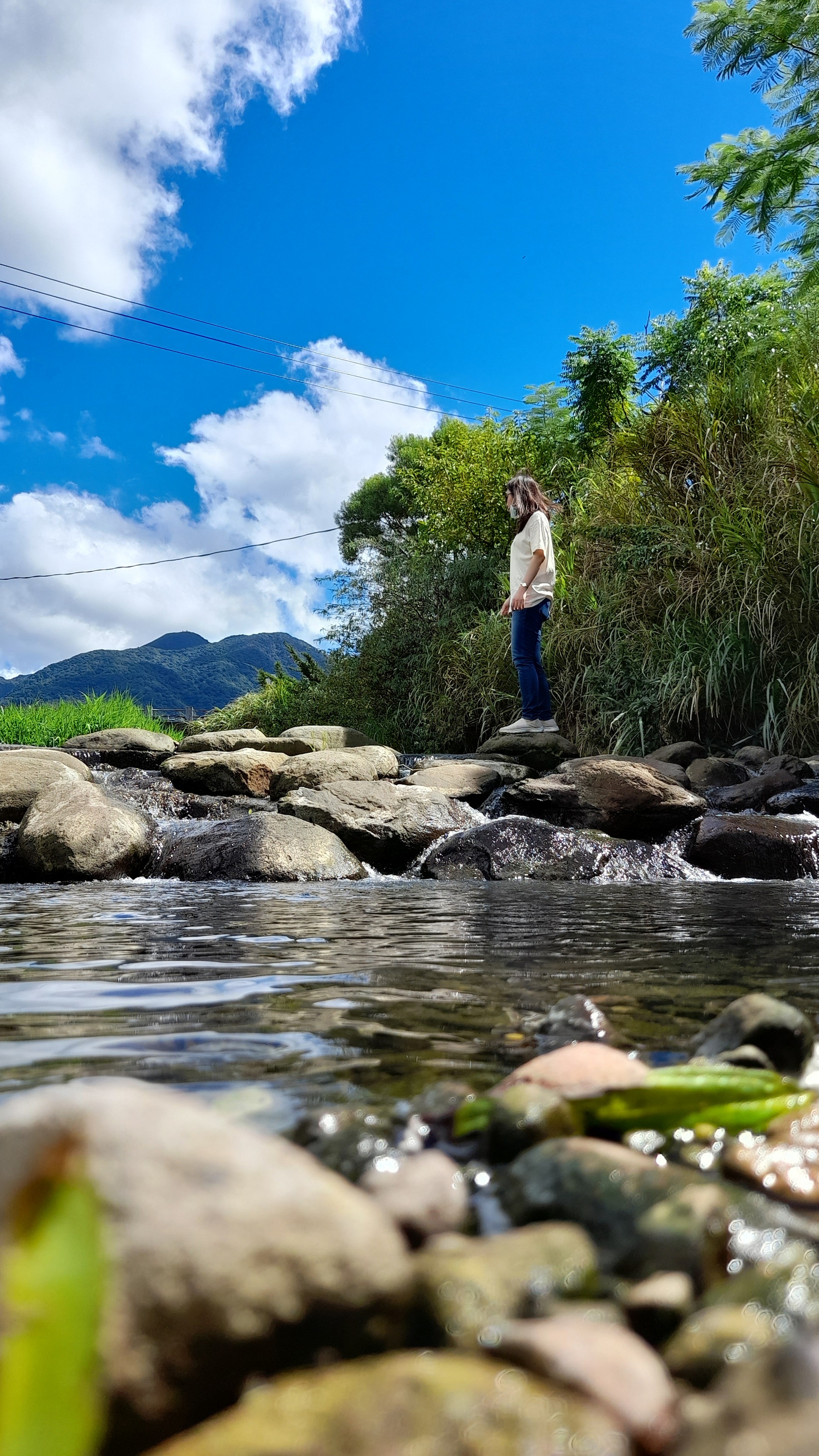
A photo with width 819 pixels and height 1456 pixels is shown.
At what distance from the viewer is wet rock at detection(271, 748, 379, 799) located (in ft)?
24.3

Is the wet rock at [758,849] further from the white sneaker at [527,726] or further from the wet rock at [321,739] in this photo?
the wet rock at [321,739]

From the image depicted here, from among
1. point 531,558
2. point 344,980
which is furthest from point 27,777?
point 344,980

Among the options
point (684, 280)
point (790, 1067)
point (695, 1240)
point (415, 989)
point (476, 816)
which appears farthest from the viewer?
point (684, 280)

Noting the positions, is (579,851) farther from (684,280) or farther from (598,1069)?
(684,280)

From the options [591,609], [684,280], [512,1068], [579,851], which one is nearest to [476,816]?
[579,851]

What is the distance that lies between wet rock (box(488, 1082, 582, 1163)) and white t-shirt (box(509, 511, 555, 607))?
24.4 feet

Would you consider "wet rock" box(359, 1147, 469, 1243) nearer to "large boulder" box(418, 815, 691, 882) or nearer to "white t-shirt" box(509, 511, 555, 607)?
"large boulder" box(418, 815, 691, 882)

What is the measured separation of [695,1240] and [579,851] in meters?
4.93

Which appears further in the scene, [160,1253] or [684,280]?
[684,280]

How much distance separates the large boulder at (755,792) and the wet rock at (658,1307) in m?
6.12

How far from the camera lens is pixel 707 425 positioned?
992 centimetres

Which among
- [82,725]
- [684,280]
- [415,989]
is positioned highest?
[684,280]

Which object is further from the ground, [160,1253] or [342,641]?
[342,641]

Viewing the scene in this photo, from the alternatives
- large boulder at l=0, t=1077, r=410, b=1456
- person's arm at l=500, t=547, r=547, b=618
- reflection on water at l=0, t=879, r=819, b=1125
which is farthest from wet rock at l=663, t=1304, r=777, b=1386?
person's arm at l=500, t=547, r=547, b=618
